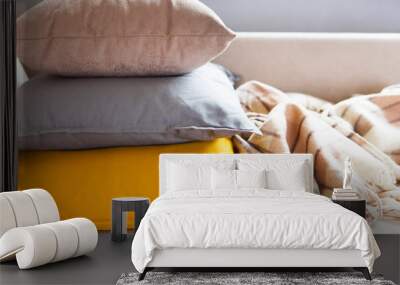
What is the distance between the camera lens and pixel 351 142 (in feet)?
16.8

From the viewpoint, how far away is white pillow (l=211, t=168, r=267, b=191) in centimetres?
463

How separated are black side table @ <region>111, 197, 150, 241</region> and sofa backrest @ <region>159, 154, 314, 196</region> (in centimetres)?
24

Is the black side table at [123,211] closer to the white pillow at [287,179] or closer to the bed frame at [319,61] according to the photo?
the white pillow at [287,179]

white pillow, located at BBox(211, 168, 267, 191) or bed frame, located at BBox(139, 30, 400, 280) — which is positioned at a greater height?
bed frame, located at BBox(139, 30, 400, 280)

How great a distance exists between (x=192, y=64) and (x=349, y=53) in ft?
4.35

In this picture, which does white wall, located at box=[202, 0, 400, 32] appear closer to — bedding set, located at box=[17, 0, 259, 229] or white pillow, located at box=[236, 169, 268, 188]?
bedding set, located at box=[17, 0, 259, 229]

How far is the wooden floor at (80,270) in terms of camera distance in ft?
11.8

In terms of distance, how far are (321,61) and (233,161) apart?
45.0 inches

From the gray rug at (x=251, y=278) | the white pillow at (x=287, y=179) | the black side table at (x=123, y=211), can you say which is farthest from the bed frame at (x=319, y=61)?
the gray rug at (x=251, y=278)

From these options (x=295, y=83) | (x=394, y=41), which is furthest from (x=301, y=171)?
(x=394, y=41)

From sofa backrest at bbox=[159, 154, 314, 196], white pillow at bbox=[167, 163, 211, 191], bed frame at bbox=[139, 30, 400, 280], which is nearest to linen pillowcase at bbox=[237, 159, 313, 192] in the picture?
sofa backrest at bbox=[159, 154, 314, 196]

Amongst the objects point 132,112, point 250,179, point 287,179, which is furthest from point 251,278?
point 132,112

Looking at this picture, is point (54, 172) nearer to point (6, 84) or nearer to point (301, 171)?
point (6, 84)

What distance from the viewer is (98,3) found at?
15.8ft
